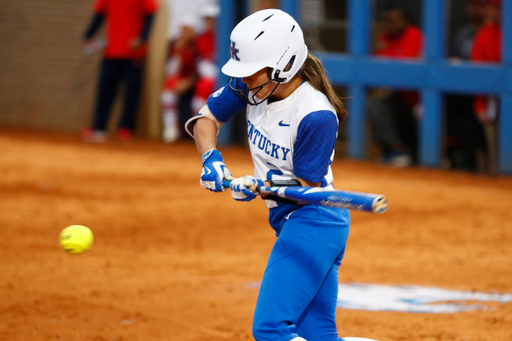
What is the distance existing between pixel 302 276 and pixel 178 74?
9.91 metres

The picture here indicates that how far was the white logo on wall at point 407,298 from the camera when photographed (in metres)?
4.93

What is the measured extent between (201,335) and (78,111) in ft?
34.5

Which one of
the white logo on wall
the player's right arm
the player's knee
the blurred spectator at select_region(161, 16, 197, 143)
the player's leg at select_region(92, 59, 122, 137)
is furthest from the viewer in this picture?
the player's leg at select_region(92, 59, 122, 137)

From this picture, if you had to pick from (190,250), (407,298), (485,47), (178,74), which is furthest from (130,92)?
(407,298)

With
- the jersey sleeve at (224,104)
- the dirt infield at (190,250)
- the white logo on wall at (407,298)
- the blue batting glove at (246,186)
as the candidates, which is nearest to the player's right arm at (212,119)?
the jersey sleeve at (224,104)

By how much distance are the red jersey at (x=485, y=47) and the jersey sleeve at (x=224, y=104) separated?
6824 mm

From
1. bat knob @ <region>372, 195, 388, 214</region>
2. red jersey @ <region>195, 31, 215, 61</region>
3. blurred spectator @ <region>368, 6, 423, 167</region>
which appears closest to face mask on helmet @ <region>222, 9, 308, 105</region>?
bat knob @ <region>372, 195, 388, 214</region>

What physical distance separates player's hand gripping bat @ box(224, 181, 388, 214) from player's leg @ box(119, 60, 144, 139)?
32.8ft

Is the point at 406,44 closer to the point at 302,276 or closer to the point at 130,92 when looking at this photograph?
the point at 130,92

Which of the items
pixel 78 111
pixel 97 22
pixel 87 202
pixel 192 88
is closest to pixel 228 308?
pixel 87 202

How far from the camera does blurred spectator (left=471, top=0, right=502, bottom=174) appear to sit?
31.7ft

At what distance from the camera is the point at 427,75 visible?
33.4 feet

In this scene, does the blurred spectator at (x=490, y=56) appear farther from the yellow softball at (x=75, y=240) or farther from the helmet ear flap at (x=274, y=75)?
the helmet ear flap at (x=274, y=75)

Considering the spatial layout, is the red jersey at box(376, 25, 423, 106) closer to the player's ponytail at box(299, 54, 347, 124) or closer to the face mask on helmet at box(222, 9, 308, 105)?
the player's ponytail at box(299, 54, 347, 124)
